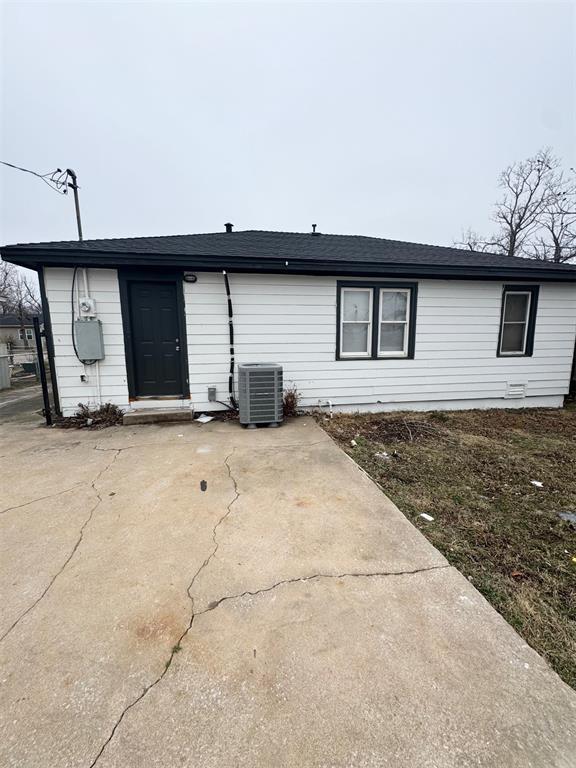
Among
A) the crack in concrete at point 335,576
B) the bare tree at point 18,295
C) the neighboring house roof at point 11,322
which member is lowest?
the crack in concrete at point 335,576

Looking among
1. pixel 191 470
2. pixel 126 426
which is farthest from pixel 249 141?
pixel 191 470

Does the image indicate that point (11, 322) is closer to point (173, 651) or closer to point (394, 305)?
point (394, 305)

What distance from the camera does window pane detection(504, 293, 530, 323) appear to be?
6.37 metres

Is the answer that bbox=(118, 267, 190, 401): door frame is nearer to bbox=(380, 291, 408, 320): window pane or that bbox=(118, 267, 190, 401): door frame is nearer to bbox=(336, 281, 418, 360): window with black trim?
bbox=(336, 281, 418, 360): window with black trim

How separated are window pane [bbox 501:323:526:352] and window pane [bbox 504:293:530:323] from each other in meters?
0.11

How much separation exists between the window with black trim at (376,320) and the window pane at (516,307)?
6.69 feet

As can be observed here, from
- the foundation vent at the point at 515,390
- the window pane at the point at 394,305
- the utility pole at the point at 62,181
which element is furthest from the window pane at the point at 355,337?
the utility pole at the point at 62,181

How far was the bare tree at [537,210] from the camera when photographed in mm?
13672

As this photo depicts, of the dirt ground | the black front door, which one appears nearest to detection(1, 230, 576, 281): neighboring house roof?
the black front door

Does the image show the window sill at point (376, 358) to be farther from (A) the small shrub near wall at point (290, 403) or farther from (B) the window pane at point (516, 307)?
(B) the window pane at point (516, 307)

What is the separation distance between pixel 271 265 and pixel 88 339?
298 cm

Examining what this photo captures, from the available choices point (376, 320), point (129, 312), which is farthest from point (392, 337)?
point (129, 312)

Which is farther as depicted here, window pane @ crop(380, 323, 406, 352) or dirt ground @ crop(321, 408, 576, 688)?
window pane @ crop(380, 323, 406, 352)

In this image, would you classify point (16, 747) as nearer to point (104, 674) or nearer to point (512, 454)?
point (104, 674)
